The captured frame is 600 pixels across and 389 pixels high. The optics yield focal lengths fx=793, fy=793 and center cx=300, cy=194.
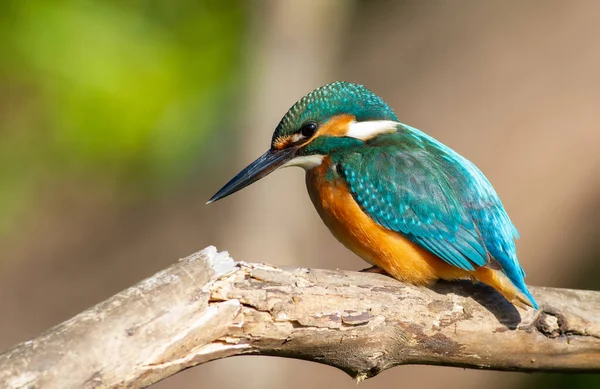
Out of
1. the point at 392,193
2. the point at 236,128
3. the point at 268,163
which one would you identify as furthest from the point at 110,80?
the point at 392,193

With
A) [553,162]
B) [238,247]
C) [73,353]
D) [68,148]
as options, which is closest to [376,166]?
[73,353]

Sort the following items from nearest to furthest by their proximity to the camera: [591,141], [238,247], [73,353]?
[73,353]
[238,247]
[591,141]

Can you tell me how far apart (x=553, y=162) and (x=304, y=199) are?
2.40 metres

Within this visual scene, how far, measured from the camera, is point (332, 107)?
3.14 m

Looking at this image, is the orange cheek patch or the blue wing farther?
the orange cheek patch

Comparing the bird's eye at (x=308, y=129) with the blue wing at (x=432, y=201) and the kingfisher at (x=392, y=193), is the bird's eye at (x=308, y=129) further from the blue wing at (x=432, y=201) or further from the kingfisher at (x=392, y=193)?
the blue wing at (x=432, y=201)

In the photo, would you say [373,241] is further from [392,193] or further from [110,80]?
[110,80]

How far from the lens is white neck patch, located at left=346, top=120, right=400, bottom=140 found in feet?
10.5

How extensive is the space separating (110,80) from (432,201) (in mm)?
4838

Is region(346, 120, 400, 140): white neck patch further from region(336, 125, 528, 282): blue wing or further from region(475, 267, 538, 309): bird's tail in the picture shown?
region(475, 267, 538, 309): bird's tail

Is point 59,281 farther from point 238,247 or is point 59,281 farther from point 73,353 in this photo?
point 73,353

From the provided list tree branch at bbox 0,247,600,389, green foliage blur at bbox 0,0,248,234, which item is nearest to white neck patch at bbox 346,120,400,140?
tree branch at bbox 0,247,600,389

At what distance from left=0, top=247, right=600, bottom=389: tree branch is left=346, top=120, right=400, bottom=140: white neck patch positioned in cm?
66

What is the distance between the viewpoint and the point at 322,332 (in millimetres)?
2408
